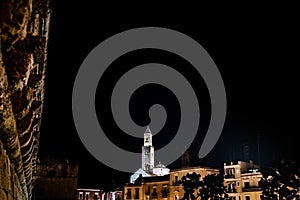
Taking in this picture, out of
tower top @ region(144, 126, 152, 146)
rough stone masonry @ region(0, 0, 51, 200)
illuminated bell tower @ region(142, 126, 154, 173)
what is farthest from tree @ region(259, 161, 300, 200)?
tower top @ region(144, 126, 152, 146)

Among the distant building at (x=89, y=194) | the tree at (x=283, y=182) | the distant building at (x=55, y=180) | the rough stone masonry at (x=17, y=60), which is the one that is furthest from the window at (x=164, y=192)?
the rough stone masonry at (x=17, y=60)

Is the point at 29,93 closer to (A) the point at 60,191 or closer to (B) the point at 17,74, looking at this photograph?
(B) the point at 17,74

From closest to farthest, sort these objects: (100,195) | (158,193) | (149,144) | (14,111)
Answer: (14,111) → (158,193) → (100,195) → (149,144)

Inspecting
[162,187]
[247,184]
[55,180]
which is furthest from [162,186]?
[55,180]

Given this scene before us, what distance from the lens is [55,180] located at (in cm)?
4384

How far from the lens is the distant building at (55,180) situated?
42844 mm

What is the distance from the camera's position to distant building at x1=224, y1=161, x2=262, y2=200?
193ft

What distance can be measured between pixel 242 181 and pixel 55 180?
31.7 meters

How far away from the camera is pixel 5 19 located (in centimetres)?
214

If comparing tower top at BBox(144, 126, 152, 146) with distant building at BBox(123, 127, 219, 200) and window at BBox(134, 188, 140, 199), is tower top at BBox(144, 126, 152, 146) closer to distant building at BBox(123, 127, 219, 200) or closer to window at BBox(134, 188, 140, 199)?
distant building at BBox(123, 127, 219, 200)

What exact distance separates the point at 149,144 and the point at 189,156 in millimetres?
46018

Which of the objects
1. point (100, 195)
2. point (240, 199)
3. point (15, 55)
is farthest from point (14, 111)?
point (100, 195)

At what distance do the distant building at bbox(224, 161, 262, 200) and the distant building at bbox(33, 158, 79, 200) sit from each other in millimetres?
28032

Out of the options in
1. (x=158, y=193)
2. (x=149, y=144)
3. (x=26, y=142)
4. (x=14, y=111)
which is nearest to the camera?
(x=14, y=111)
